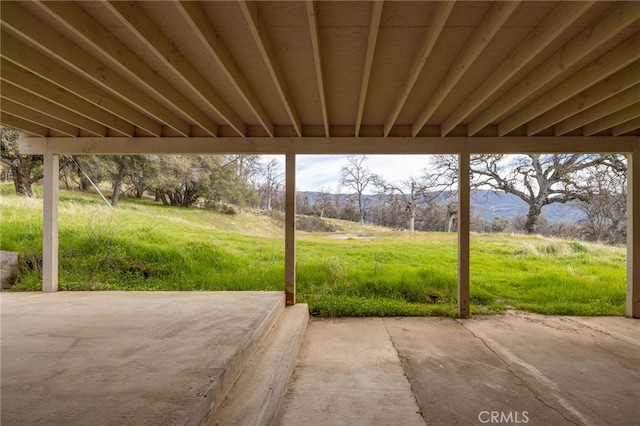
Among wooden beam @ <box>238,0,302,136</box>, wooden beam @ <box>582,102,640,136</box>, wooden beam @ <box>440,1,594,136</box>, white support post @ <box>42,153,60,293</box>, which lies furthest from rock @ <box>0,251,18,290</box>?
wooden beam @ <box>582,102,640,136</box>

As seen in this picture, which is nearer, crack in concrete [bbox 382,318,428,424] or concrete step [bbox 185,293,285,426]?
concrete step [bbox 185,293,285,426]

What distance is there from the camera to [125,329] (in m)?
Result: 2.87

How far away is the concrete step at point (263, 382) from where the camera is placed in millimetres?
1877

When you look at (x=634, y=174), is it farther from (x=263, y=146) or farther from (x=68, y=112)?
(x=68, y=112)

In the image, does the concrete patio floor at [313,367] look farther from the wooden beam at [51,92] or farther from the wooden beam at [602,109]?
the wooden beam at [602,109]

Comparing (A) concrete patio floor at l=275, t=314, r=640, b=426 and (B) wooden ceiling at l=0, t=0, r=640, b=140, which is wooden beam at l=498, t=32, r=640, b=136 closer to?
(B) wooden ceiling at l=0, t=0, r=640, b=140

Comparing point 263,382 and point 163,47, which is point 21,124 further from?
point 263,382

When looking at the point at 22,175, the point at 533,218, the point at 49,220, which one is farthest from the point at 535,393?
the point at 22,175

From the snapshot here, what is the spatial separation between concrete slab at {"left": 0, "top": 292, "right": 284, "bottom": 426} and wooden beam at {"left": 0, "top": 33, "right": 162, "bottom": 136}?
235 centimetres

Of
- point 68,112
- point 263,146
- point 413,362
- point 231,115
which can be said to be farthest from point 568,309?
point 68,112

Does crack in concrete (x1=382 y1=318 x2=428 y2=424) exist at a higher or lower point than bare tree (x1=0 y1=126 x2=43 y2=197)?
lower

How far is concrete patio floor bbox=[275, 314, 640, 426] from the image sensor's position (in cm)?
217

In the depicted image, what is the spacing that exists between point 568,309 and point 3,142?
15.3m

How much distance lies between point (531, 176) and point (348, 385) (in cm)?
1112
